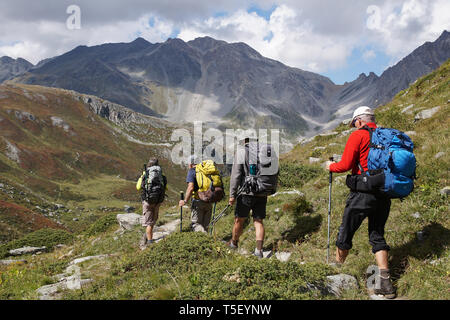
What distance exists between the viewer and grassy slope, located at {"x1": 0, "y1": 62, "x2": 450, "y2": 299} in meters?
4.74

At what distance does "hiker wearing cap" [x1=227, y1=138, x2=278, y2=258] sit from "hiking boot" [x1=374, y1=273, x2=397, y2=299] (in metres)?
2.94

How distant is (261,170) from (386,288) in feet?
11.6

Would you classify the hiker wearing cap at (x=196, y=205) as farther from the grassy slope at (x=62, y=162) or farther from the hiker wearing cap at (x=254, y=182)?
the grassy slope at (x=62, y=162)

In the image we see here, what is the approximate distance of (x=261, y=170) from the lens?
7297 mm

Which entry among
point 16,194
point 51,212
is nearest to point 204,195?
point 51,212

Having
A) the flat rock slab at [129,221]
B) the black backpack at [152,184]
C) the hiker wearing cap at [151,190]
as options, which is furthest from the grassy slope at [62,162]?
the black backpack at [152,184]

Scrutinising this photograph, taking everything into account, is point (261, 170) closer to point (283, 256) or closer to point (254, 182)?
point (254, 182)

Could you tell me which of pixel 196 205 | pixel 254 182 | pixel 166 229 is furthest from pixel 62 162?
pixel 254 182

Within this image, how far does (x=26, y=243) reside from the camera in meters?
22.4

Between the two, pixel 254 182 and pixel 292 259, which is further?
pixel 254 182

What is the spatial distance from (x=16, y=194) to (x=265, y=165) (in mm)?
92480

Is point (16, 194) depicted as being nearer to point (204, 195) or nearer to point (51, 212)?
point (51, 212)

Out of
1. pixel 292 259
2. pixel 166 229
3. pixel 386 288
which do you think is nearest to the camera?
pixel 386 288

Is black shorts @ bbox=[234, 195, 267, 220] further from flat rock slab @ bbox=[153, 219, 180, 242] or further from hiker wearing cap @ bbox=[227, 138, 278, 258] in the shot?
flat rock slab @ bbox=[153, 219, 180, 242]
